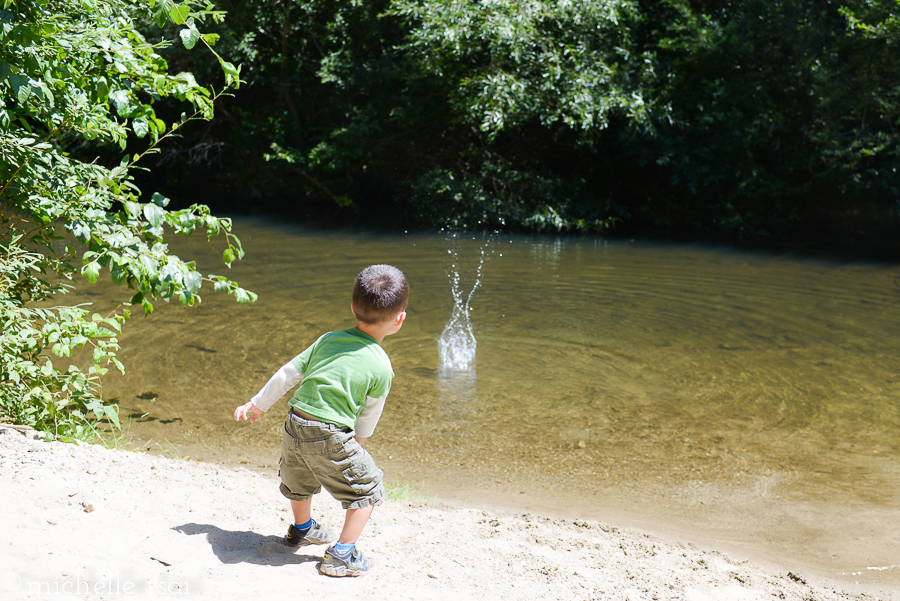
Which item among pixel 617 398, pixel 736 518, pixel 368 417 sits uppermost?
pixel 368 417

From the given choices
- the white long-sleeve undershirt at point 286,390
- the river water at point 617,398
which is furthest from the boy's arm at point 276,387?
the river water at point 617,398

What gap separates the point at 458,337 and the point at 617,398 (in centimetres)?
217

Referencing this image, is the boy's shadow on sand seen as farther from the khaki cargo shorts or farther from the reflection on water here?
the reflection on water

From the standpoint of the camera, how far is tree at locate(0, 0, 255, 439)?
131 inches

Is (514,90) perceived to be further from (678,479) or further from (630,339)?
(678,479)

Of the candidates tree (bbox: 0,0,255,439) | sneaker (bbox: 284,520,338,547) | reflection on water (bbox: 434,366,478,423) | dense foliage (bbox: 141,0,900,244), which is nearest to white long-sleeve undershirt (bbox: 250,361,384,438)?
sneaker (bbox: 284,520,338,547)

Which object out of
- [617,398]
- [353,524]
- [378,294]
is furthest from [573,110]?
[353,524]

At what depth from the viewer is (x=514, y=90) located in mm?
14109

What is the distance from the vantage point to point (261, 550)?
2969mm

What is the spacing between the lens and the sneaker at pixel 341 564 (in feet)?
9.15

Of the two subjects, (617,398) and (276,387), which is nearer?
(276,387)

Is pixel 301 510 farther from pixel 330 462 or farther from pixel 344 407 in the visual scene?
pixel 344 407

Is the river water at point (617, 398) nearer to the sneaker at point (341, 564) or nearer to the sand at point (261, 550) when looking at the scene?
the sand at point (261, 550)

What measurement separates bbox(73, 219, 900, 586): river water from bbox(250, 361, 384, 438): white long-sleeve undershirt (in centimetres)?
105
